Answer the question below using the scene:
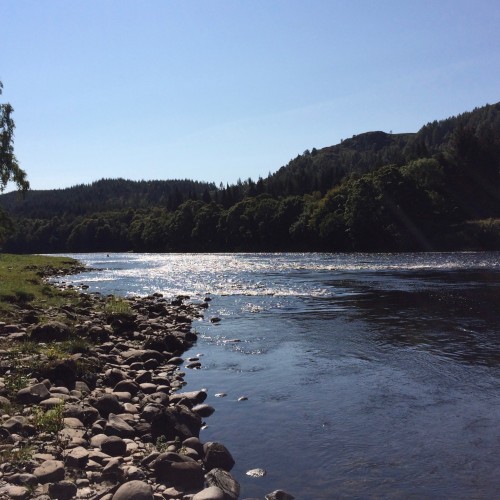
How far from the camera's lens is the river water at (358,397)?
10.1 meters

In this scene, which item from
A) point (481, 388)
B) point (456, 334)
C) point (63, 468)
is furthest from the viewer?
point (456, 334)

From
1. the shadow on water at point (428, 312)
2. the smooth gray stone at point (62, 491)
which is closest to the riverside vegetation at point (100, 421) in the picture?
the smooth gray stone at point (62, 491)

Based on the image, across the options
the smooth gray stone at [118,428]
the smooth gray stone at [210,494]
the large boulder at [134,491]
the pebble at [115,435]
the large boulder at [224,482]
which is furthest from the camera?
the smooth gray stone at [118,428]

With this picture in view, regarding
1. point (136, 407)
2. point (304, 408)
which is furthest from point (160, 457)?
point (304, 408)

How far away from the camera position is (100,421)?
11.7 meters

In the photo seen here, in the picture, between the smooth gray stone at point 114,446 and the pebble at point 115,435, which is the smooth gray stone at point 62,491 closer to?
the pebble at point 115,435

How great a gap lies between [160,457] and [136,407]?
392 cm

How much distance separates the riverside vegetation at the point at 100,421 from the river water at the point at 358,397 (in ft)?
2.81

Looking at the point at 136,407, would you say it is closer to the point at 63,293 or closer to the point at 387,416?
the point at 387,416

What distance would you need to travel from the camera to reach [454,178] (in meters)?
160

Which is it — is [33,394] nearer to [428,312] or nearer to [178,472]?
[178,472]

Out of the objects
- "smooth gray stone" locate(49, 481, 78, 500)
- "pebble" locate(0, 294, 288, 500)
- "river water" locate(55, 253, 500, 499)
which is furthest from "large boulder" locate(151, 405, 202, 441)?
"smooth gray stone" locate(49, 481, 78, 500)

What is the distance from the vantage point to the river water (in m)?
10.1

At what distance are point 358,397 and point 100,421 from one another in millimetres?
7628
